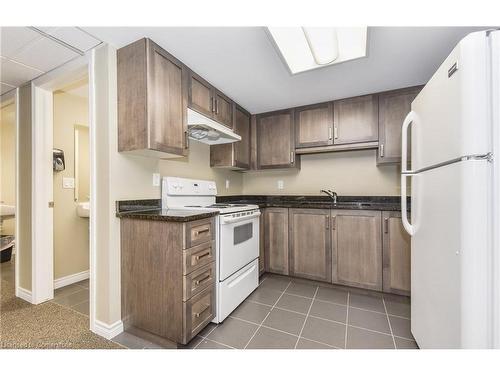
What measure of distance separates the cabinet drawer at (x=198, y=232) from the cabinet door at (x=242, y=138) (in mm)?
1220

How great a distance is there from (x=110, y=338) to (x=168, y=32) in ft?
7.02

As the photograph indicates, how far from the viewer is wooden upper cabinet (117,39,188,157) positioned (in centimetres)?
149

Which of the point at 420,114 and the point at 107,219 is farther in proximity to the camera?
the point at 107,219

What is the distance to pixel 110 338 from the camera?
152 centimetres

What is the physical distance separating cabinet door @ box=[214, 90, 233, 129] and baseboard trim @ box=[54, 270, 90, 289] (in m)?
2.45

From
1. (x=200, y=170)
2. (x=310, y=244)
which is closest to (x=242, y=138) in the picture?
(x=200, y=170)

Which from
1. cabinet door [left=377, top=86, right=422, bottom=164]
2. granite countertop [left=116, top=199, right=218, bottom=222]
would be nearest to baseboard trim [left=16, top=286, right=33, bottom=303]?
granite countertop [left=116, top=199, right=218, bottom=222]

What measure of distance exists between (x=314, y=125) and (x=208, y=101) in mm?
1344

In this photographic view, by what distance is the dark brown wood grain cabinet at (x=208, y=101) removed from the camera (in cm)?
191

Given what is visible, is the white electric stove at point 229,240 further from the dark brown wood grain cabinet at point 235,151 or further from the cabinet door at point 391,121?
the cabinet door at point 391,121

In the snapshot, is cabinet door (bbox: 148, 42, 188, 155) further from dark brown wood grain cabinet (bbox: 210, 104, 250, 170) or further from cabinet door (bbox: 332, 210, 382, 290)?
cabinet door (bbox: 332, 210, 382, 290)
